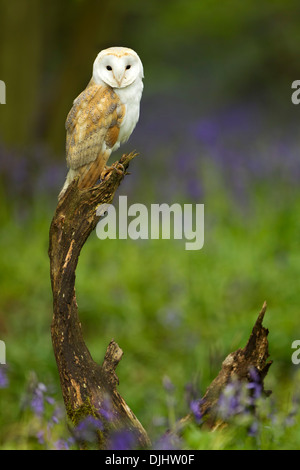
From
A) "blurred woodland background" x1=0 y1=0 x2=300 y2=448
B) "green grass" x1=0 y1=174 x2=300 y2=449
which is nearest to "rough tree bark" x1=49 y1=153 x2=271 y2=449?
"blurred woodland background" x1=0 y1=0 x2=300 y2=448

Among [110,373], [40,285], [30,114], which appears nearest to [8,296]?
[40,285]

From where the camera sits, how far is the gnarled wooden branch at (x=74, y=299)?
6.70 ft

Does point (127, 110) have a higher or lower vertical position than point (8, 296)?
higher

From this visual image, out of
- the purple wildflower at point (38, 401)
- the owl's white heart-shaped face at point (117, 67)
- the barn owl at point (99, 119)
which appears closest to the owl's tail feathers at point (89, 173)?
the barn owl at point (99, 119)

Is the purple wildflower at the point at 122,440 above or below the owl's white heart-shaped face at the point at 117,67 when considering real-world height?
below

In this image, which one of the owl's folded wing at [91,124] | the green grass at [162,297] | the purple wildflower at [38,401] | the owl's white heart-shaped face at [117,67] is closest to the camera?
the owl's white heart-shaped face at [117,67]

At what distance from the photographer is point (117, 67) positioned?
189cm

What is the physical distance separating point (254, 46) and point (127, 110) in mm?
5949

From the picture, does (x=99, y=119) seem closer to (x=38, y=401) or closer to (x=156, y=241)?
(x=38, y=401)

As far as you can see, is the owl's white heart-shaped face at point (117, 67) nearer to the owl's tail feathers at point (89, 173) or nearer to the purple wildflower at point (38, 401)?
the owl's tail feathers at point (89, 173)

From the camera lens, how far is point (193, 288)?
4.95m

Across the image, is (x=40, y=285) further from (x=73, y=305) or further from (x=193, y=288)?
(x=73, y=305)

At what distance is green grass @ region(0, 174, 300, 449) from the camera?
4125 millimetres

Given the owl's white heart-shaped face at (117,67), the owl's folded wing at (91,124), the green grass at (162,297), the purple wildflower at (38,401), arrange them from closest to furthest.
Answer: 1. the owl's white heart-shaped face at (117,67)
2. the owl's folded wing at (91,124)
3. the purple wildflower at (38,401)
4. the green grass at (162,297)
